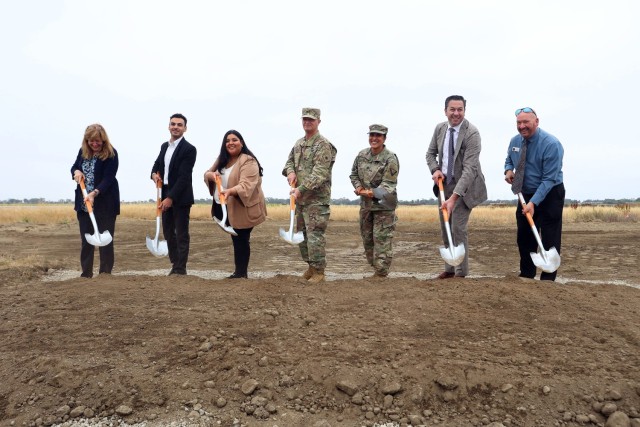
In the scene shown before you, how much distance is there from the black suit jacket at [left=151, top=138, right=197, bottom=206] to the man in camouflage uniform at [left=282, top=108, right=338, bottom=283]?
43.5 inches

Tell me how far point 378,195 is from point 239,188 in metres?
1.39

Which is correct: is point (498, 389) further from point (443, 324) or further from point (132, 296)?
point (132, 296)

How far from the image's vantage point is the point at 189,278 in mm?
4746

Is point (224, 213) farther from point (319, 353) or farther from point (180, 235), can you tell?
point (319, 353)

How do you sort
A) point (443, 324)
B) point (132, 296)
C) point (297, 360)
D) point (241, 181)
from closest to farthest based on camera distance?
point (297, 360), point (443, 324), point (132, 296), point (241, 181)

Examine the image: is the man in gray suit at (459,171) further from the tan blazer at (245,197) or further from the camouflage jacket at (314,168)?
the tan blazer at (245,197)

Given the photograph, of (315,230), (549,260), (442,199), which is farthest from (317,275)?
(549,260)

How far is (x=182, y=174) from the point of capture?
5.27m

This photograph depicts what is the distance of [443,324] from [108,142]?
4056mm

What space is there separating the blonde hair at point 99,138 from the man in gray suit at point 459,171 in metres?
3.49

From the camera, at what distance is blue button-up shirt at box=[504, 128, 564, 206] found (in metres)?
4.59

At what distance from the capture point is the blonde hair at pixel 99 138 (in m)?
5.36

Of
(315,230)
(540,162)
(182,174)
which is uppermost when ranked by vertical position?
(540,162)

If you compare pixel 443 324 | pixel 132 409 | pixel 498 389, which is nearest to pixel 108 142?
pixel 132 409
